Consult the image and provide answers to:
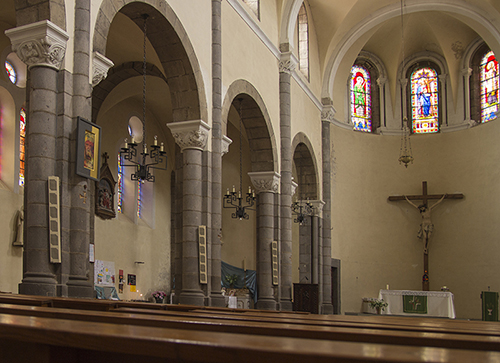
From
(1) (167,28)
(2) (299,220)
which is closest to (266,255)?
(2) (299,220)

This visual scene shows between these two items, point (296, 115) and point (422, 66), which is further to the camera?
point (422, 66)

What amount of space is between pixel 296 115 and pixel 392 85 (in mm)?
8101

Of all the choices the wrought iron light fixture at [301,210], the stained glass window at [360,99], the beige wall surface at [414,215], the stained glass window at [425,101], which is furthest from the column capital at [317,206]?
the stained glass window at [425,101]

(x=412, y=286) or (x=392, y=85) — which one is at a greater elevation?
(x=392, y=85)

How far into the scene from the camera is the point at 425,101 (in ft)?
76.4

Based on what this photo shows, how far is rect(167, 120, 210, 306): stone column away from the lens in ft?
33.7

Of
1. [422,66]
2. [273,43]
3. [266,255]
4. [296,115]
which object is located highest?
[422,66]

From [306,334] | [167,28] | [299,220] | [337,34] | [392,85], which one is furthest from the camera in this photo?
[392,85]

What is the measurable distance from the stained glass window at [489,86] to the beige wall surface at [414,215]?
688 millimetres

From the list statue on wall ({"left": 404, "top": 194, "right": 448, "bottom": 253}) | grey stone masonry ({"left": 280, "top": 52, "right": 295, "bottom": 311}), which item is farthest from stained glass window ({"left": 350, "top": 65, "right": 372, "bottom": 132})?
grey stone masonry ({"left": 280, "top": 52, "right": 295, "bottom": 311})

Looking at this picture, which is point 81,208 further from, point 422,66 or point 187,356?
point 422,66

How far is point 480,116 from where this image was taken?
71.2ft

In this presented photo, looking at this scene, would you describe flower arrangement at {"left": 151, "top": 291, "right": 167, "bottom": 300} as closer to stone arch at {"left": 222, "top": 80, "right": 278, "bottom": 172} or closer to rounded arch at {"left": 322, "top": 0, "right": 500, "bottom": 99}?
stone arch at {"left": 222, "top": 80, "right": 278, "bottom": 172}

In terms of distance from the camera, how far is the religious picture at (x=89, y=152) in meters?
7.12
